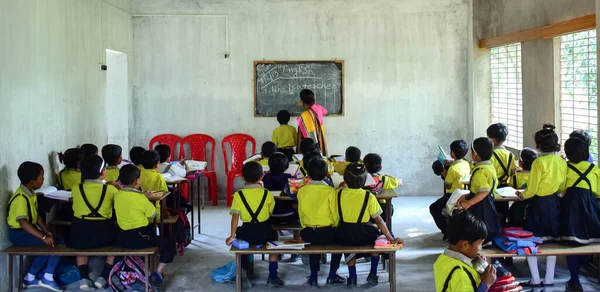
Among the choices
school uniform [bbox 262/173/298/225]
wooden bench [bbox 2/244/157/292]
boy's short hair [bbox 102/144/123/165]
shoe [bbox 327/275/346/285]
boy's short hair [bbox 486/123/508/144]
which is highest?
boy's short hair [bbox 486/123/508/144]

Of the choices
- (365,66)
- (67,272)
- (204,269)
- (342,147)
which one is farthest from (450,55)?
(67,272)

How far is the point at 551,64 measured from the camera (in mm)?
8070

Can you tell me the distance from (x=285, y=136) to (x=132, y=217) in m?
3.99

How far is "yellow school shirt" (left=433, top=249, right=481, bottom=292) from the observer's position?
378 centimetres

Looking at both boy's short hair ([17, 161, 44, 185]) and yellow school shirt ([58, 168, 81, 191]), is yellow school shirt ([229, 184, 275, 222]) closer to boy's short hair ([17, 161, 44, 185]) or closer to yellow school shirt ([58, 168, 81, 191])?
boy's short hair ([17, 161, 44, 185])

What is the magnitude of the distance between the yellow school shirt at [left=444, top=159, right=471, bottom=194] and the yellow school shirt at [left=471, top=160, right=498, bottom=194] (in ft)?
3.00

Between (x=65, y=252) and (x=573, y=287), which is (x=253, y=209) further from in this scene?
(x=573, y=287)

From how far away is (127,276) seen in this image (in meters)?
6.09

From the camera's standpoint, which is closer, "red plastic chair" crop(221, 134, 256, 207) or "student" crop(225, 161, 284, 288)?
"student" crop(225, 161, 284, 288)

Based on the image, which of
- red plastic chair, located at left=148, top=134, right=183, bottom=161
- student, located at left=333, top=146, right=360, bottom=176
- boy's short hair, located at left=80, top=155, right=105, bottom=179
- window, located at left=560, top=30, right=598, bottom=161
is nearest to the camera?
boy's short hair, located at left=80, top=155, right=105, bottom=179

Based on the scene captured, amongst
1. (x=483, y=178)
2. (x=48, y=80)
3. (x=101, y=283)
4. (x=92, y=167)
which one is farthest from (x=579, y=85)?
(x=48, y=80)

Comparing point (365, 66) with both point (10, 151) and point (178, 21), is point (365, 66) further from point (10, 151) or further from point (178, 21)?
point (10, 151)

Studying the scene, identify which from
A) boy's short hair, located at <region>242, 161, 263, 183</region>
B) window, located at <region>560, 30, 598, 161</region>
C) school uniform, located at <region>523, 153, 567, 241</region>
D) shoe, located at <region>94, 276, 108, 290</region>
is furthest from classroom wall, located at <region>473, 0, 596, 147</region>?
shoe, located at <region>94, 276, 108, 290</region>

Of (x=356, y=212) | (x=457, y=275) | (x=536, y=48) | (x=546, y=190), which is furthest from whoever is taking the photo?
(x=536, y=48)
